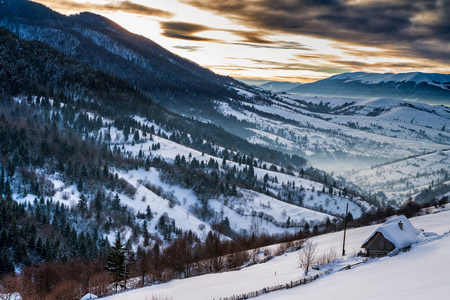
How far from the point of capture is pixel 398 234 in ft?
217

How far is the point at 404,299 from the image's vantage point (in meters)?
34.5

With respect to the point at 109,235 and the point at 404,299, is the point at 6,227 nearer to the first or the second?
the point at 109,235

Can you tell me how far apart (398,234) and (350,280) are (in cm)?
2350

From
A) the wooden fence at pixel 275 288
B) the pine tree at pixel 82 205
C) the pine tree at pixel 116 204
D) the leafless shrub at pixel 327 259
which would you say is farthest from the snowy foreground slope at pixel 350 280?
the pine tree at pixel 116 204

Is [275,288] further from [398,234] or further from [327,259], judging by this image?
[398,234]

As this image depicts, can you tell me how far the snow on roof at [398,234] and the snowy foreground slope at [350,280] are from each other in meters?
1.80

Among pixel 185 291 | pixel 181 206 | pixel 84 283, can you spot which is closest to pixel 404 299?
pixel 185 291

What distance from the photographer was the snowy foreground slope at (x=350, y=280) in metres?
40.0

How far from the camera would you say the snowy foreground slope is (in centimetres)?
4000

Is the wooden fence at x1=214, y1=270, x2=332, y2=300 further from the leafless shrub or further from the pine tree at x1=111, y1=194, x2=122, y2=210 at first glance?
the pine tree at x1=111, y1=194, x2=122, y2=210

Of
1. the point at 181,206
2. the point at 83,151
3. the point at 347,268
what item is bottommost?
the point at 181,206

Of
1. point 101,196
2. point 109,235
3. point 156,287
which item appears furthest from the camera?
point 101,196

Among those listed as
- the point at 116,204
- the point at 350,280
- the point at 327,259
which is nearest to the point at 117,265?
the point at 327,259

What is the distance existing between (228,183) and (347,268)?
144524 millimetres
